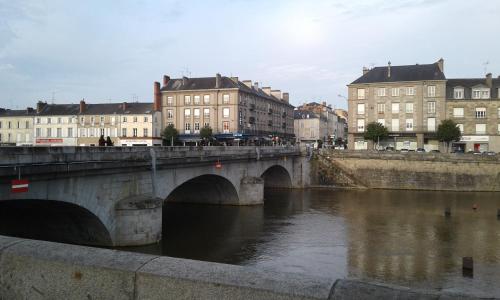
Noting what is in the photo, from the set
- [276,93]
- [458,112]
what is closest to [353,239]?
[458,112]

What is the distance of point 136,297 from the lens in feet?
12.2

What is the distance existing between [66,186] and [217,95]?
55206 millimetres

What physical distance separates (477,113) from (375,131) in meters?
15.1

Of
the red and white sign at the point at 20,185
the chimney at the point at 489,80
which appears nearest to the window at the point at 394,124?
the chimney at the point at 489,80

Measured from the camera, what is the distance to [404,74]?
67.7 m

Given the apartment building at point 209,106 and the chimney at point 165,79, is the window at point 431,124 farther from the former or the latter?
the chimney at point 165,79

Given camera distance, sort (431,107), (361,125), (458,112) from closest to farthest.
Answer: (458,112), (431,107), (361,125)

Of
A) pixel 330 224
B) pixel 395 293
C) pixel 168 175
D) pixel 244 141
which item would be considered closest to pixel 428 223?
pixel 330 224

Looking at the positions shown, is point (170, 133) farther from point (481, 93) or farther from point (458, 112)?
point (481, 93)

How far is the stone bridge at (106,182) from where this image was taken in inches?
616

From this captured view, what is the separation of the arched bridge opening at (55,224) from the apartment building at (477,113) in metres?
58.0

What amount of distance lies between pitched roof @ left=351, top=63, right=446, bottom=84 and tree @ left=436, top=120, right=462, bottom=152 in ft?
25.9

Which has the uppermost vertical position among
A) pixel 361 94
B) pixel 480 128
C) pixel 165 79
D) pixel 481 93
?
pixel 165 79

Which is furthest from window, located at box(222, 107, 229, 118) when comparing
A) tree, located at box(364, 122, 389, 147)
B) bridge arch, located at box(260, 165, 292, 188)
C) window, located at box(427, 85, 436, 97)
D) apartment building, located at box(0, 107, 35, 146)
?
apartment building, located at box(0, 107, 35, 146)
